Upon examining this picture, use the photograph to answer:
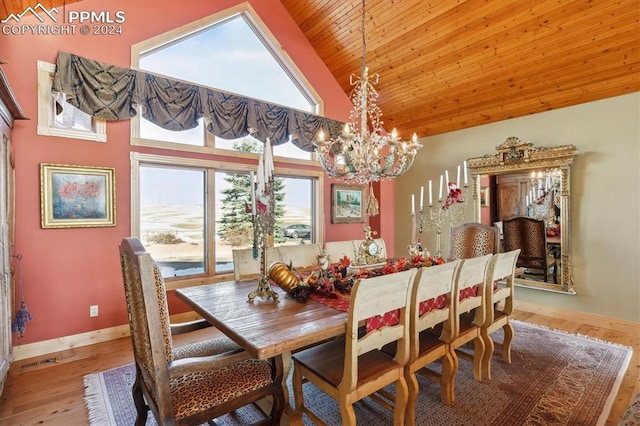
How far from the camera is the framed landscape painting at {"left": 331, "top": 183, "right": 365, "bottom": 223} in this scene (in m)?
4.81

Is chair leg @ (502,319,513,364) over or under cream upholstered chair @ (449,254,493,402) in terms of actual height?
under

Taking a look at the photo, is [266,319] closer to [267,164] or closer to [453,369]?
[267,164]

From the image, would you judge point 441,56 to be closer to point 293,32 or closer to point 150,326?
point 293,32

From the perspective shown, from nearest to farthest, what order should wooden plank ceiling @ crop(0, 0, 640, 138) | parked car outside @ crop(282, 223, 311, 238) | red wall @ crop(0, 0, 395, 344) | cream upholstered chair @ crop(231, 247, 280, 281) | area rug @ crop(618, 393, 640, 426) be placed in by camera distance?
area rug @ crop(618, 393, 640, 426)
cream upholstered chair @ crop(231, 247, 280, 281)
red wall @ crop(0, 0, 395, 344)
wooden plank ceiling @ crop(0, 0, 640, 138)
parked car outside @ crop(282, 223, 311, 238)

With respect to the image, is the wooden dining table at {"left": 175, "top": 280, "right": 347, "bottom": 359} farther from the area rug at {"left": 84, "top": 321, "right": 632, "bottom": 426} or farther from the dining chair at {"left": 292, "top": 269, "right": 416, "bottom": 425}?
the area rug at {"left": 84, "top": 321, "right": 632, "bottom": 426}

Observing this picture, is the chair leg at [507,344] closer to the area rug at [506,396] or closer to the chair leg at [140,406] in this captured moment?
the area rug at [506,396]

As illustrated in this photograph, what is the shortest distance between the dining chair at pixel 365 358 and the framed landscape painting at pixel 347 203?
125 inches

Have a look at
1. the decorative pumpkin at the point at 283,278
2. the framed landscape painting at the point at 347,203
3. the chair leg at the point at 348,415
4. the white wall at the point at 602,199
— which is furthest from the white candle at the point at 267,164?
the white wall at the point at 602,199

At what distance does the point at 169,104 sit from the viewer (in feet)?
10.5

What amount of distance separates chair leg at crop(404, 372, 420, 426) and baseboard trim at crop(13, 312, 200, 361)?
2848 millimetres

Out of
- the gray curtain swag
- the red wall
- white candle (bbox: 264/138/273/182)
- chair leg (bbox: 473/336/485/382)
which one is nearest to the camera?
white candle (bbox: 264/138/273/182)

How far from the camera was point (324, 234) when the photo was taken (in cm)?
468

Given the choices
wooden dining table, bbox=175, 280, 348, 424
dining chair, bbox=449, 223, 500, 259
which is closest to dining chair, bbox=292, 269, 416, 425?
wooden dining table, bbox=175, 280, 348, 424

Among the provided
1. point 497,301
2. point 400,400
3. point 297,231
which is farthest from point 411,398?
point 297,231
